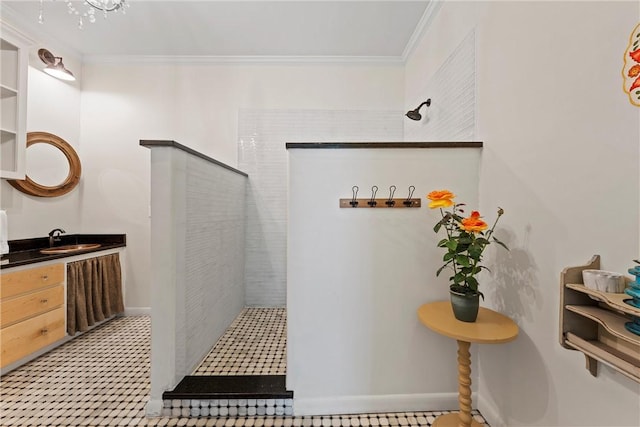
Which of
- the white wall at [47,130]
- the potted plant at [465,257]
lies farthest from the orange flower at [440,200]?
the white wall at [47,130]

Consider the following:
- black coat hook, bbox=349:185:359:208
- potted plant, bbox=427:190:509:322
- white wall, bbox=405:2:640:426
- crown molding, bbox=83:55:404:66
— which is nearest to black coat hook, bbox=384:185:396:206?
black coat hook, bbox=349:185:359:208

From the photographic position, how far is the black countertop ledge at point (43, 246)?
1979 millimetres

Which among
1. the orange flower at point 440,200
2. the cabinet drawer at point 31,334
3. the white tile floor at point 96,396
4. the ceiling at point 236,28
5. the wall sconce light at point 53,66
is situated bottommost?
the white tile floor at point 96,396

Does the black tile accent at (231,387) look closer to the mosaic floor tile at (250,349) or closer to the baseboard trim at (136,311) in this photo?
the mosaic floor tile at (250,349)

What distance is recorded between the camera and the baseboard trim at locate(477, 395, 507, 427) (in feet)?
4.66

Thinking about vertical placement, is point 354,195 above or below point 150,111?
below

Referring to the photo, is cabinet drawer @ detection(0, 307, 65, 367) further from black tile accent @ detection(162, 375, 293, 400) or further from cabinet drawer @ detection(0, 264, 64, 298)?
black tile accent @ detection(162, 375, 293, 400)

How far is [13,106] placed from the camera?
2195mm

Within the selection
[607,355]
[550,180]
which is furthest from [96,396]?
[550,180]

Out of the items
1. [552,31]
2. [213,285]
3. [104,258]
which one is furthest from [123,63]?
[552,31]

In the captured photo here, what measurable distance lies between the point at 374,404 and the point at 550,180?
147cm

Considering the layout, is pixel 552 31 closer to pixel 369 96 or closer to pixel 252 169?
pixel 369 96

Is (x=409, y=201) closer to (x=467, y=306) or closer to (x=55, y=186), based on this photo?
(x=467, y=306)

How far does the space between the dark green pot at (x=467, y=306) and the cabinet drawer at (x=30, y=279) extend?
2813 mm
